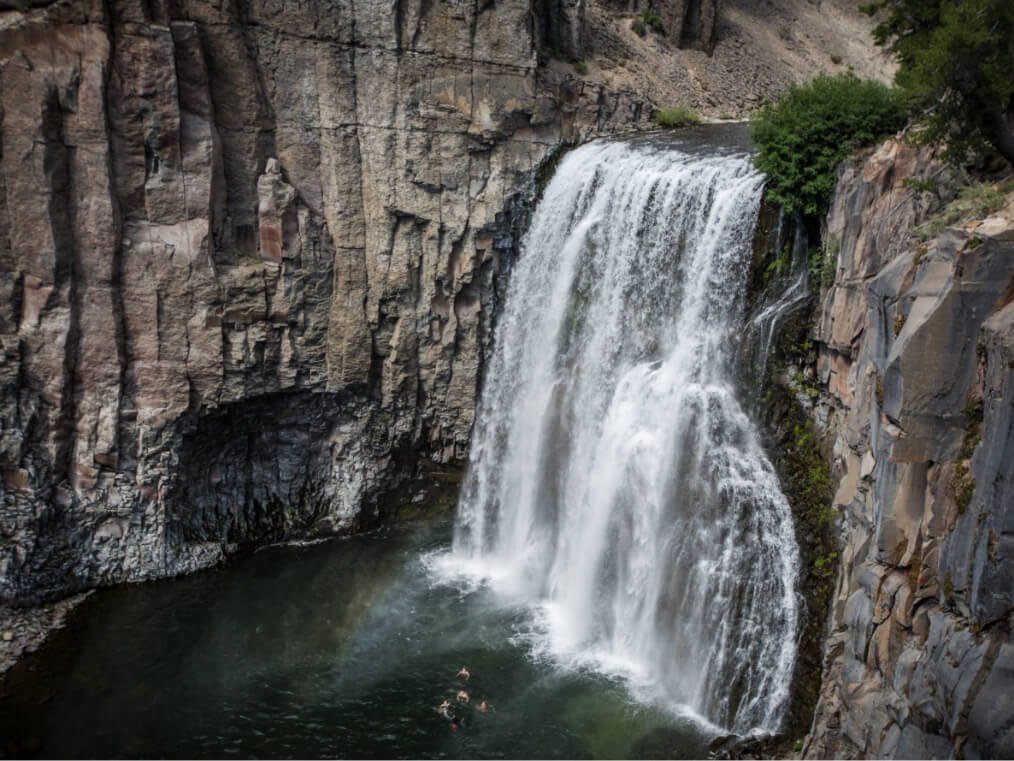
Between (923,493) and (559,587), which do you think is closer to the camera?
(923,493)

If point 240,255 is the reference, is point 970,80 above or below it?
above

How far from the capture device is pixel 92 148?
1961 cm

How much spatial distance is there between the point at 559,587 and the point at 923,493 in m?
11.2

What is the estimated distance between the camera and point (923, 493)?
12.1m

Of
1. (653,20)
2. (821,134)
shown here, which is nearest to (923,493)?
(821,134)

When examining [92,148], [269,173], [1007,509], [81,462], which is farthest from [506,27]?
[1007,509]

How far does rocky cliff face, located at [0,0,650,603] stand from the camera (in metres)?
19.8

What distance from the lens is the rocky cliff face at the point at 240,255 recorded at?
1977 centimetres

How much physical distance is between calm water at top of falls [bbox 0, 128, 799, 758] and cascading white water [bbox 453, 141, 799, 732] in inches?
2.4

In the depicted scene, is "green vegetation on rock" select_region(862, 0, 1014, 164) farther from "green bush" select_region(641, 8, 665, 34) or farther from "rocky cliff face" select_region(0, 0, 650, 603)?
"green bush" select_region(641, 8, 665, 34)

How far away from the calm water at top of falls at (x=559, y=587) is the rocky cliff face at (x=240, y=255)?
167cm

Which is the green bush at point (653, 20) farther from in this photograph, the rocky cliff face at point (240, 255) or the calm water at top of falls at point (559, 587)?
the calm water at top of falls at point (559, 587)

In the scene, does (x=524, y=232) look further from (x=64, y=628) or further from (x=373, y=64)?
(x=64, y=628)

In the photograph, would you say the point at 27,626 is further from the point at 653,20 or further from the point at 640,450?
the point at 653,20
